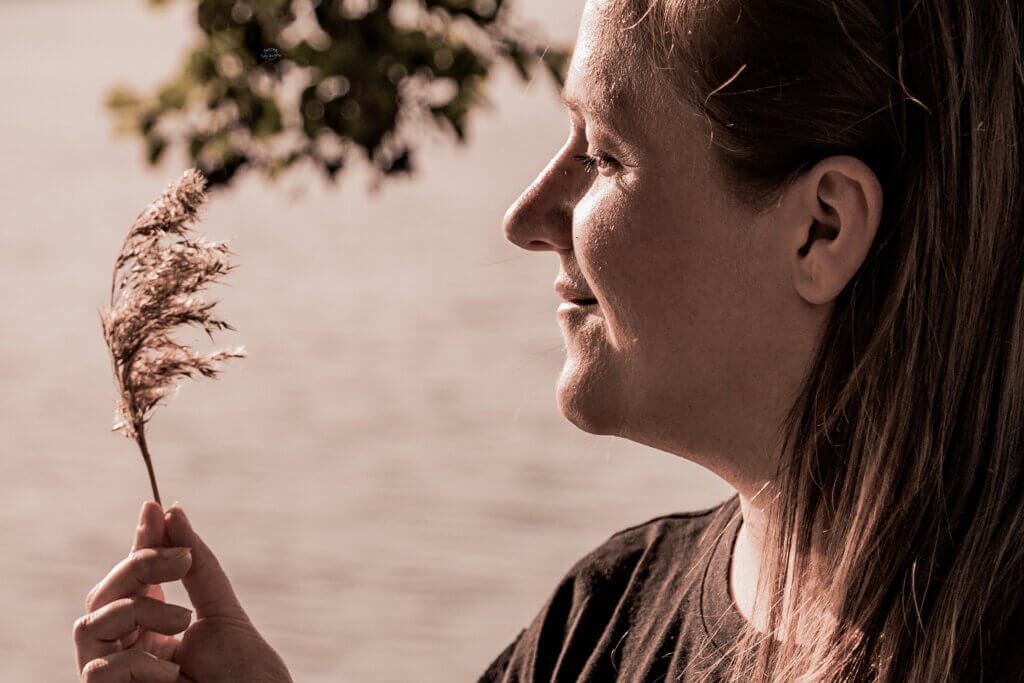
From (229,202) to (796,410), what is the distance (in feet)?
38.9

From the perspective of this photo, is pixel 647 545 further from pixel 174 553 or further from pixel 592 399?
pixel 174 553

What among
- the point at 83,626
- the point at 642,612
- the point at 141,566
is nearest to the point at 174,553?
the point at 141,566

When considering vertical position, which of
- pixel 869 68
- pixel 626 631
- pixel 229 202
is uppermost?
pixel 229 202

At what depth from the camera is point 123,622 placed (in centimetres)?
187

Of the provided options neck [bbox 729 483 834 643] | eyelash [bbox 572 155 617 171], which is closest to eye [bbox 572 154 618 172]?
eyelash [bbox 572 155 617 171]

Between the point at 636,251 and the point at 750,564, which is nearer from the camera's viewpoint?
the point at 636,251

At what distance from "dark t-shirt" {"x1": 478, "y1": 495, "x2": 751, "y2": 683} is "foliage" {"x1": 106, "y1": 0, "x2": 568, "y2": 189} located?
3.90ft

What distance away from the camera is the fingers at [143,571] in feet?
6.22

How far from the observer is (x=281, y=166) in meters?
3.45

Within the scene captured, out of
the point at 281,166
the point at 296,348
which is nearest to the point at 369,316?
the point at 296,348

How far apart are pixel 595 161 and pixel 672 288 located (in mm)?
203

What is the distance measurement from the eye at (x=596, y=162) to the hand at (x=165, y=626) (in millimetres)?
686

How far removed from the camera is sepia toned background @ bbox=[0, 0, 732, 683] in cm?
736

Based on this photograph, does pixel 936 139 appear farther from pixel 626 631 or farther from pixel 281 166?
pixel 281 166
